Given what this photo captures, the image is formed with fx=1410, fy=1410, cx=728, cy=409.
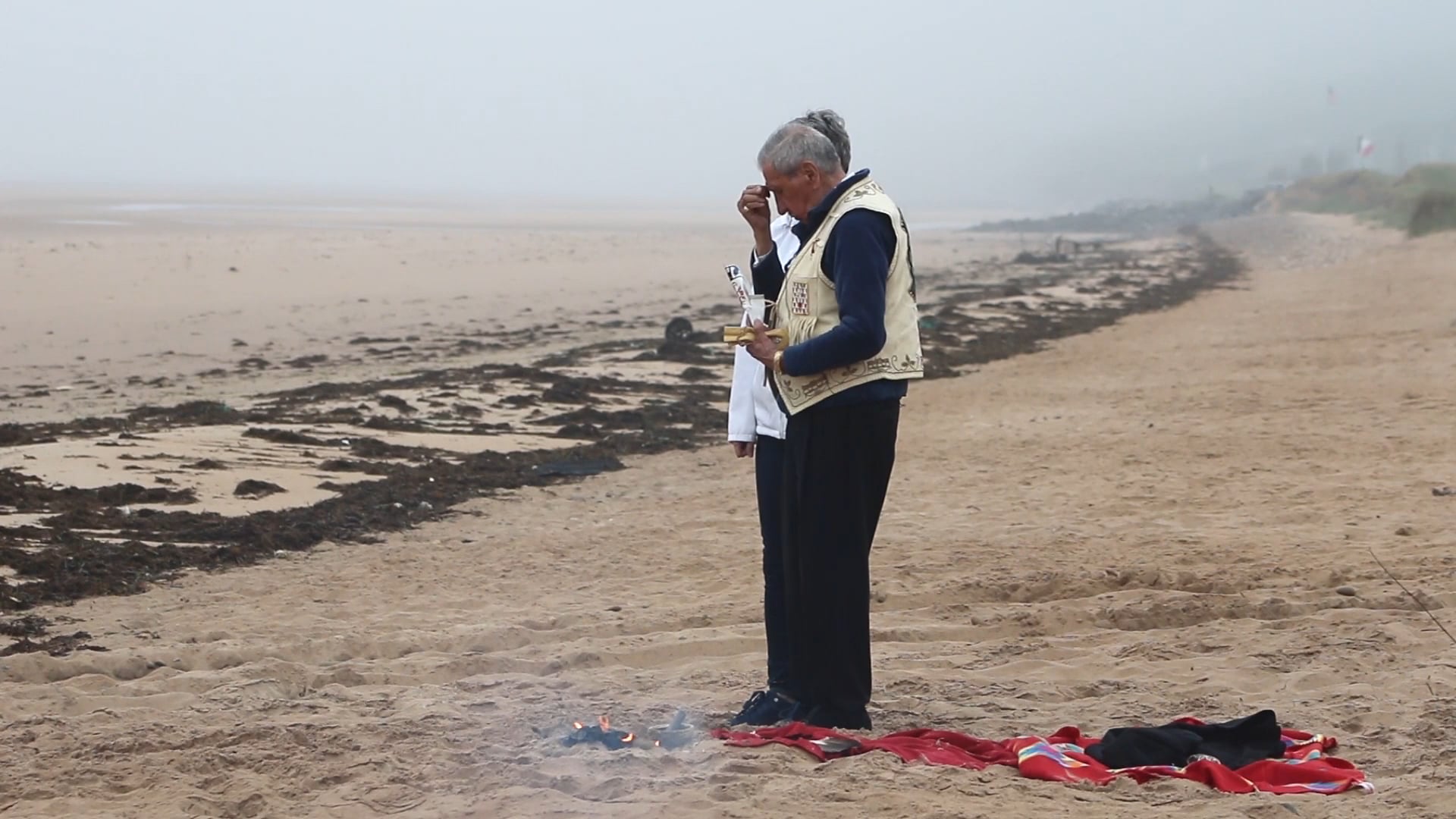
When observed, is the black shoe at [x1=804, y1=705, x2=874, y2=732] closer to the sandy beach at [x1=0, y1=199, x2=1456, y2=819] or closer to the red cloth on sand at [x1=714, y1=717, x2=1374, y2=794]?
the red cloth on sand at [x1=714, y1=717, x2=1374, y2=794]

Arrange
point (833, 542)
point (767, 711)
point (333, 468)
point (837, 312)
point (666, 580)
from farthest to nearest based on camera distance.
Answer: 1. point (333, 468)
2. point (666, 580)
3. point (767, 711)
4. point (833, 542)
5. point (837, 312)

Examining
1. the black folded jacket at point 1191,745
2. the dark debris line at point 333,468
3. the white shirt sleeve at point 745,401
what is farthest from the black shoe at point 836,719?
the dark debris line at point 333,468

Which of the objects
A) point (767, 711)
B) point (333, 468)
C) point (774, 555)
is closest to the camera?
point (767, 711)

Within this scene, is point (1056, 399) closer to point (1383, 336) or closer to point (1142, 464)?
point (1142, 464)

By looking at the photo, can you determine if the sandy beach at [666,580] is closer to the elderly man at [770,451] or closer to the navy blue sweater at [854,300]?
the elderly man at [770,451]

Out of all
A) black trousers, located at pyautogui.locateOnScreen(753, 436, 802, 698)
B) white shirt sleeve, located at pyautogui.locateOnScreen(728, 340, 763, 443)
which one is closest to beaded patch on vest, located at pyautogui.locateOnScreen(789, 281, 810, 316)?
white shirt sleeve, located at pyautogui.locateOnScreen(728, 340, 763, 443)

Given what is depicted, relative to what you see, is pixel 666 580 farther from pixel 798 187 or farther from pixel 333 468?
pixel 333 468

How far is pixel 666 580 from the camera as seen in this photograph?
6.77 m

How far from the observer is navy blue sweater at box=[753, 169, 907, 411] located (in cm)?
390

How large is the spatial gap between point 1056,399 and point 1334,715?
28.2ft

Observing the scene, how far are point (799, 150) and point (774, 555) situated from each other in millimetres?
1297

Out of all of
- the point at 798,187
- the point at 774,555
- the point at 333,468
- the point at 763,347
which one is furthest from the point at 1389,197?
the point at 763,347

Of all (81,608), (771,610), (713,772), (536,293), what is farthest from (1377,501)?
(536,293)

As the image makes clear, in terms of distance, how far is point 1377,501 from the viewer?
7.64 metres
